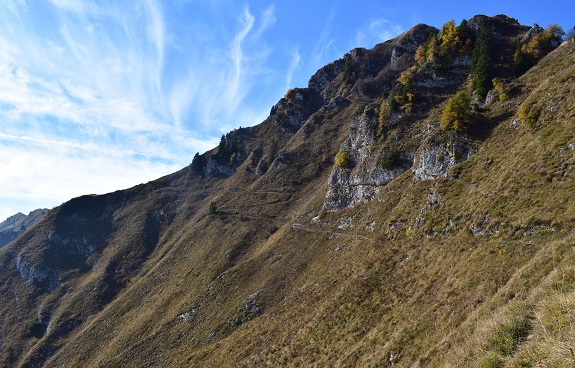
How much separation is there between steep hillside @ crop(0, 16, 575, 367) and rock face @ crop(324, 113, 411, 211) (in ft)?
1.63

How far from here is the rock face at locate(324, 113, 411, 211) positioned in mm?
66438

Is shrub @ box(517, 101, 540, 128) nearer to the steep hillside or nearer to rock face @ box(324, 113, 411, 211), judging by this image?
the steep hillside

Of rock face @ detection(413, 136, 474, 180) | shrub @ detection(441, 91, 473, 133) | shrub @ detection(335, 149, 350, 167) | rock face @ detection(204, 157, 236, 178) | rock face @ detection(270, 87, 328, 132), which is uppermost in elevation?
rock face @ detection(270, 87, 328, 132)

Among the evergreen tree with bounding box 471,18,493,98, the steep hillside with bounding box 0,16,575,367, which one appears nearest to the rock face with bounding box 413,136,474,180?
the steep hillside with bounding box 0,16,575,367

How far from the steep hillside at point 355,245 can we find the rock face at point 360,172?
495mm

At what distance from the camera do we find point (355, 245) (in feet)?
176

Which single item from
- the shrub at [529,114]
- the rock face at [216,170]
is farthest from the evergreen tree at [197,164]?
the shrub at [529,114]

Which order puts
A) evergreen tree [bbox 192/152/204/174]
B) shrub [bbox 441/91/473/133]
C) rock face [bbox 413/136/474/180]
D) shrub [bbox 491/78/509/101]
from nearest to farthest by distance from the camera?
rock face [bbox 413/136/474/180], shrub [bbox 441/91/473/133], shrub [bbox 491/78/509/101], evergreen tree [bbox 192/152/204/174]

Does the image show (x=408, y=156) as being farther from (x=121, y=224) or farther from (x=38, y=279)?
(x=38, y=279)

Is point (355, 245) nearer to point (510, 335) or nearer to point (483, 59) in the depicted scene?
point (510, 335)

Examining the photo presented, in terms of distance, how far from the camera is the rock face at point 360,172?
2616 inches

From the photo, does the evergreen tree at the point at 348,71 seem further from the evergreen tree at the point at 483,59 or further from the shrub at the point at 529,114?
the shrub at the point at 529,114

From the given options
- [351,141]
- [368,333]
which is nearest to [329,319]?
[368,333]

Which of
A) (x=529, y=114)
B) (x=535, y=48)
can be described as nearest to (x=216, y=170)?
(x=535, y=48)
